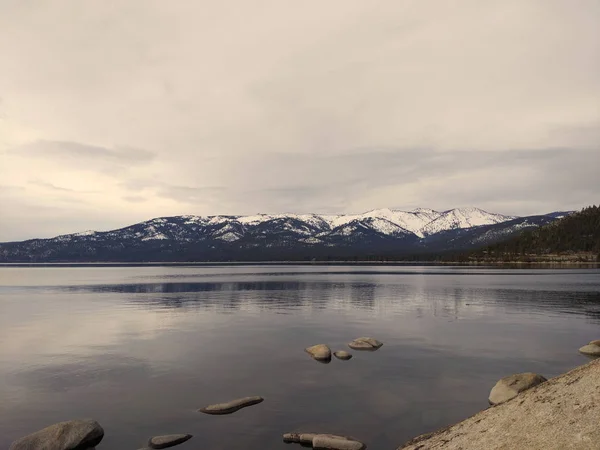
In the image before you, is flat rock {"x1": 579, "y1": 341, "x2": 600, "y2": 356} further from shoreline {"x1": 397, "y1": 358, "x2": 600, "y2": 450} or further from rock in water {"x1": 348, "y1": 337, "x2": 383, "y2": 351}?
shoreline {"x1": 397, "y1": 358, "x2": 600, "y2": 450}

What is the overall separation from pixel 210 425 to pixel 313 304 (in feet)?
206

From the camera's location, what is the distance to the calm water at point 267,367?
23.9 metres

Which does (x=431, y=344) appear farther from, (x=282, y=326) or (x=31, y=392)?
(x=31, y=392)

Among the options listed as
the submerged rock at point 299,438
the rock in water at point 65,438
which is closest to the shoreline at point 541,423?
the submerged rock at point 299,438

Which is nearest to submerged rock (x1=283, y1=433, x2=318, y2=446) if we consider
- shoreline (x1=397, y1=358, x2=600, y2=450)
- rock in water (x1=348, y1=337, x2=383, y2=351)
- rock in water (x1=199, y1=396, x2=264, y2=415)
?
shoreline (x1=397, y1=358, x2=600, y2=450)

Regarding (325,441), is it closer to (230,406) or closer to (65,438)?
(230,406)

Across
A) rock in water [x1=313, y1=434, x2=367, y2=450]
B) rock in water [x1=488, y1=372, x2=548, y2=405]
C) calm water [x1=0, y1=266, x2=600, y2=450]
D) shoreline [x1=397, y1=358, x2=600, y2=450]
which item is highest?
shoreline [x1=397, y1=358, x2=600, y2=450]

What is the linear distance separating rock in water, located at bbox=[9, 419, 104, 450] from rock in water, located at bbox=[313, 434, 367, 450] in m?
11.1

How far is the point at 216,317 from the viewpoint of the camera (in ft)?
226

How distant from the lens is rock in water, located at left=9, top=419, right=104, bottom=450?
19984 millimetres

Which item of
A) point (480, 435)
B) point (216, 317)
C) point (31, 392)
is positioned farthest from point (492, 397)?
point (216, 317)

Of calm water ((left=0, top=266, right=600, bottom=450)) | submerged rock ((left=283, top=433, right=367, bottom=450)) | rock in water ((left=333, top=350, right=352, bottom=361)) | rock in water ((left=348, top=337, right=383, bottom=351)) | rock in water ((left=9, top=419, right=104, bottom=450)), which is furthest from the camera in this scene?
rock in water ((left=348, top=337, right=383, bottom=351))

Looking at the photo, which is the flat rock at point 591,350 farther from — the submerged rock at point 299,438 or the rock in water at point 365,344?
the submerged rock at point 299,438

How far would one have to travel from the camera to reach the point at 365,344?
43969mm
